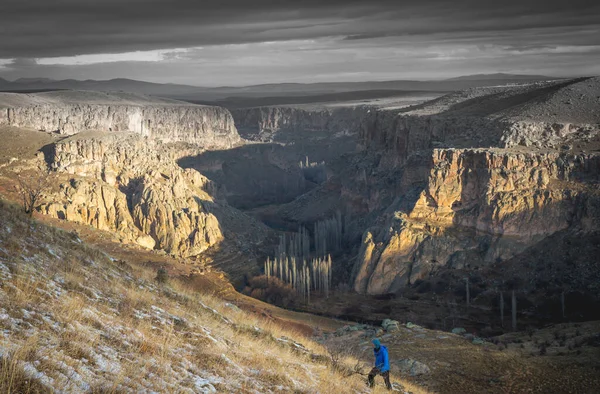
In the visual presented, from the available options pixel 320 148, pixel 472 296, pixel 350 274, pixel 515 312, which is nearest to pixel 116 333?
pixel 515 312

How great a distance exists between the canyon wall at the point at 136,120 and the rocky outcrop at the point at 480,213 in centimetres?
5236

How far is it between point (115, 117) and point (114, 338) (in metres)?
106

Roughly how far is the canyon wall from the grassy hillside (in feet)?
234

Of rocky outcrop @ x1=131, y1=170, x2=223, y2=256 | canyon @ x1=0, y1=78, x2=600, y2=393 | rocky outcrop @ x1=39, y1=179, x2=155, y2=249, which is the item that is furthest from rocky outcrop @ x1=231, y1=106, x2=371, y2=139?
rocky outcrop @ x1=39, y1=179, x2=155, y2=249

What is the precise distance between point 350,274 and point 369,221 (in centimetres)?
1571

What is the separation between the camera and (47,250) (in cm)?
1548

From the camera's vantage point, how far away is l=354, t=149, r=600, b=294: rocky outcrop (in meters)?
52.1

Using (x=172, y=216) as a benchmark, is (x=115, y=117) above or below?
above

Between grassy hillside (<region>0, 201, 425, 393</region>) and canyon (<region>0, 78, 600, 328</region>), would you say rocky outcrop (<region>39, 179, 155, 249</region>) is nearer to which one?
canyon (<region>0, 78, 600, 328</region>)

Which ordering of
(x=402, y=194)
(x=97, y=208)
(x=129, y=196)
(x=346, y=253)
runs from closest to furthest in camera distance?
(x=97, y=208) < (x=402, y=194) < (x=129, y=196) < (x=346, y=253)

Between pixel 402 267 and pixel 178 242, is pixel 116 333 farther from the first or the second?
pixel 178 242

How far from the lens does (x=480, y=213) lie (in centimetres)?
5444

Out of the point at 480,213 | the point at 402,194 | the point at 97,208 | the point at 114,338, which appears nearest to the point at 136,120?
the point at 97,208

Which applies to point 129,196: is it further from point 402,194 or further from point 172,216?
point 402,194
